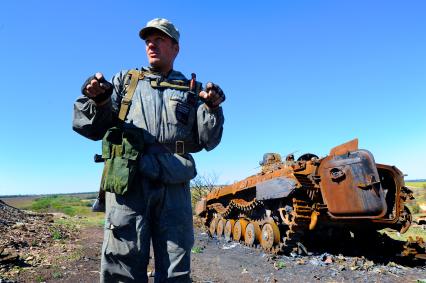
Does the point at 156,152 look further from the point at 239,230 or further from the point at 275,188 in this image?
the point at 239,230

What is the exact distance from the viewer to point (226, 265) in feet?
27.5

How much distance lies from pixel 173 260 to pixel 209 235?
13077 millimetres

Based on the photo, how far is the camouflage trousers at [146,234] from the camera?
2.53 meters

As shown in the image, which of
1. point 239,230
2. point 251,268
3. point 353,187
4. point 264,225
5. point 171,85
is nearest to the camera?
point 171,85

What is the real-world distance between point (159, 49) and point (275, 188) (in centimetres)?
737

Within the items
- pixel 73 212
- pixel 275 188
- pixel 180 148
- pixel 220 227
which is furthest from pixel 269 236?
pixel 73 212

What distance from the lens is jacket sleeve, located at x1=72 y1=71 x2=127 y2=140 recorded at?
8.41ft

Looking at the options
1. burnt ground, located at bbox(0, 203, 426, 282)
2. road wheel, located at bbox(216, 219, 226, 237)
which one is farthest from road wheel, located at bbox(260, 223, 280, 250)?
road wheel, located at bbox(216, 219, 226, 237)

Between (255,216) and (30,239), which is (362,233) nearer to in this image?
(255,216)

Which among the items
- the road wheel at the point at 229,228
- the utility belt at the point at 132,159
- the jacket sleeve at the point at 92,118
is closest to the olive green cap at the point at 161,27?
the utility belt at the point at 132,159

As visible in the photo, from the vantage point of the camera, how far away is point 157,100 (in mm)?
2820

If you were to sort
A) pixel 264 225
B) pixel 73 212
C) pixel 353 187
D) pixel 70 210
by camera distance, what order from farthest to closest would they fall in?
pixel 70 210, pixel 73 212, pixel 264 225, pixel 353 187

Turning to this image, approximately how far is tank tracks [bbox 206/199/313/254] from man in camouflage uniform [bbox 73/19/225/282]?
6.57 metres

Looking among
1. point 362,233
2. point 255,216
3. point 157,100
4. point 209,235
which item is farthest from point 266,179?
point 157,100
